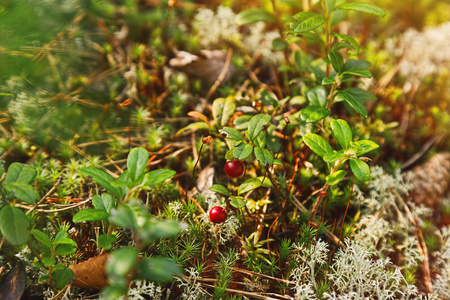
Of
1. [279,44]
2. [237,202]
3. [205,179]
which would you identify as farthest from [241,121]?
[279,44]

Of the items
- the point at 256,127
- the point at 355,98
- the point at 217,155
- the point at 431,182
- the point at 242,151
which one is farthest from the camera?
the point at 431,182

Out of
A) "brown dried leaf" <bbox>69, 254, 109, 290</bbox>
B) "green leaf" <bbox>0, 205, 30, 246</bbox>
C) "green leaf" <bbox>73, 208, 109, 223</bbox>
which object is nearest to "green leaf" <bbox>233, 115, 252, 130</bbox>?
"green leaf" <bbox>73, 208, 109, 223</bbox>

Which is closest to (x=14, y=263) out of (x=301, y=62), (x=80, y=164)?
(x=80, y=164)

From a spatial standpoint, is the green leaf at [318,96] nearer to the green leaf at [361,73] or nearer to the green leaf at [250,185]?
the green leaf at [361,73]

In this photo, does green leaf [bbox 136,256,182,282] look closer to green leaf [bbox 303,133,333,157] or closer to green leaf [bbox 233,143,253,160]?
green leaf [bbox 233,143,253,160]

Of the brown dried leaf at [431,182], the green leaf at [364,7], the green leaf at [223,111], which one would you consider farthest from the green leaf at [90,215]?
the brown dried leaf at [431,182]

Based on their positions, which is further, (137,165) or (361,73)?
(361,73)

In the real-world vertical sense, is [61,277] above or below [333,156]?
below

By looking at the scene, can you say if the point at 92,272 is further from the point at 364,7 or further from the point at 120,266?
the point at 364,7
